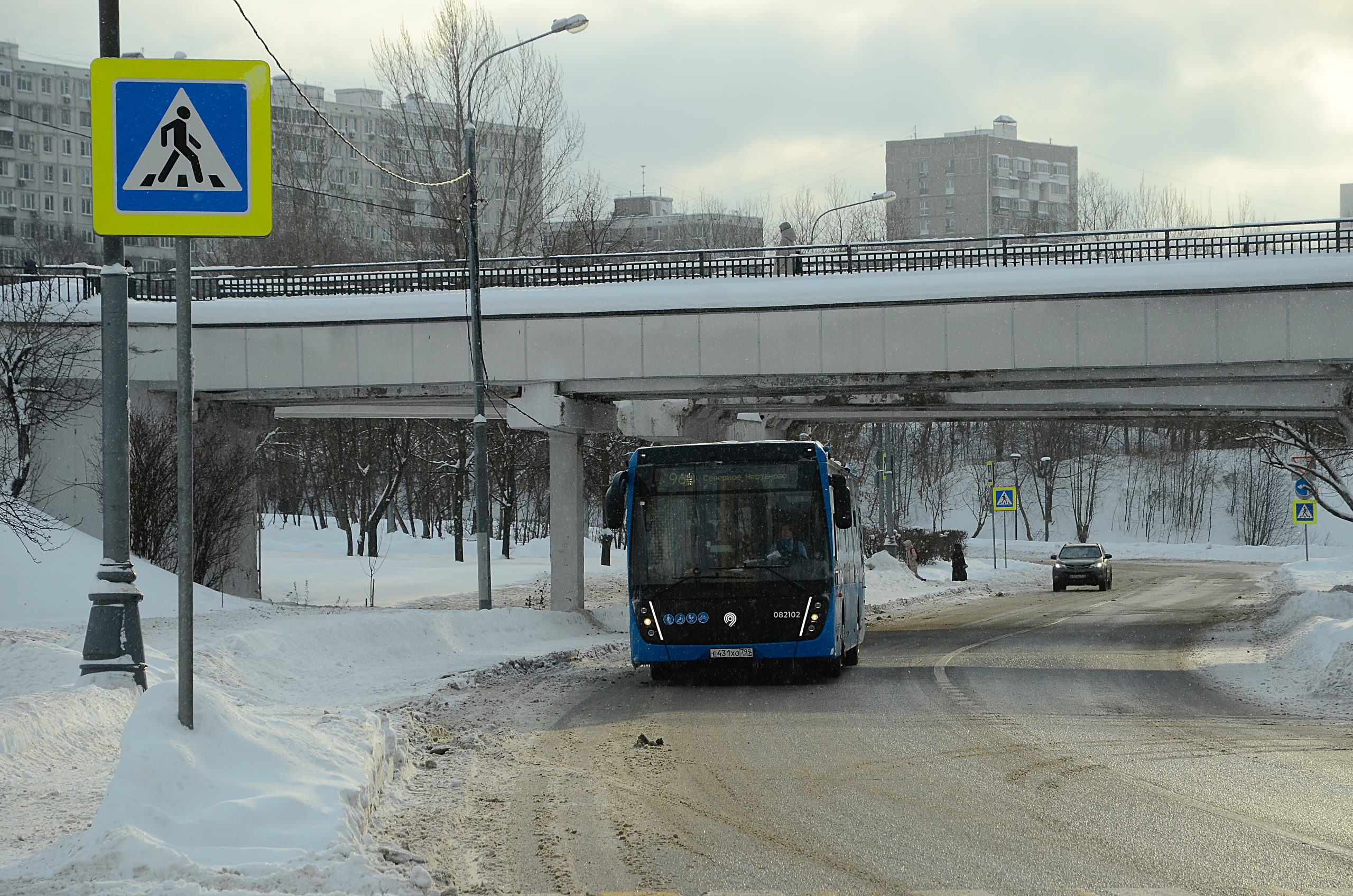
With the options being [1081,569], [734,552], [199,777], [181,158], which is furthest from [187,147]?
[1081,569]

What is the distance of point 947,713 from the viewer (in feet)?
43.3

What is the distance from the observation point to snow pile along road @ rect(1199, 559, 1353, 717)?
48.2 feet

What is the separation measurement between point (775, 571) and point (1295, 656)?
757cm

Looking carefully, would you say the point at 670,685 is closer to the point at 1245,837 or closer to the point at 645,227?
the point at 1245,837

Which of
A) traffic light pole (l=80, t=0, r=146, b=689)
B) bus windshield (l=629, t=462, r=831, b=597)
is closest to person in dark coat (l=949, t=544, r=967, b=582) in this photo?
bus windshield (l=629, t=462, r=831, b=597)

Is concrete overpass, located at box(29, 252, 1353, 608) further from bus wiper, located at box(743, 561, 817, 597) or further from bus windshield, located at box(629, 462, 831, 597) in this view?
bus wiper, located at box(743, 561, 817, 597)

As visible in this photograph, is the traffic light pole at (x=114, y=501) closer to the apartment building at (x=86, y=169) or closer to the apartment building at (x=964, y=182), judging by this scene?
the apartment building at (x=86, y=169)

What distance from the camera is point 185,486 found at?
745 centimetres

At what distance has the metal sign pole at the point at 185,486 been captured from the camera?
7.38 meters

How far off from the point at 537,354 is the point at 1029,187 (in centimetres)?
12654

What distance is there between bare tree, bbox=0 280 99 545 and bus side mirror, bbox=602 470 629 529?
1006 centimetres

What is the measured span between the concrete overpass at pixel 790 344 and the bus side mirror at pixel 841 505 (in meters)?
9.45

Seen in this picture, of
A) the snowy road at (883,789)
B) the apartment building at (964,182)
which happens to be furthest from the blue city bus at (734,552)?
the apartment building at (964,182)

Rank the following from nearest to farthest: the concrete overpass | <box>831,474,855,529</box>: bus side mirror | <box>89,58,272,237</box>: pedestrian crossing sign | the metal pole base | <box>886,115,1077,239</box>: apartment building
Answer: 1. <box>89,58,272,237</box>: pedestrian crossing sign
2. the metal pole base
3. <box>831,474,855,529</box>: bus side mirror
4. the concrete overpass
5. <box>886,115,1077,239</box>: apartment building
